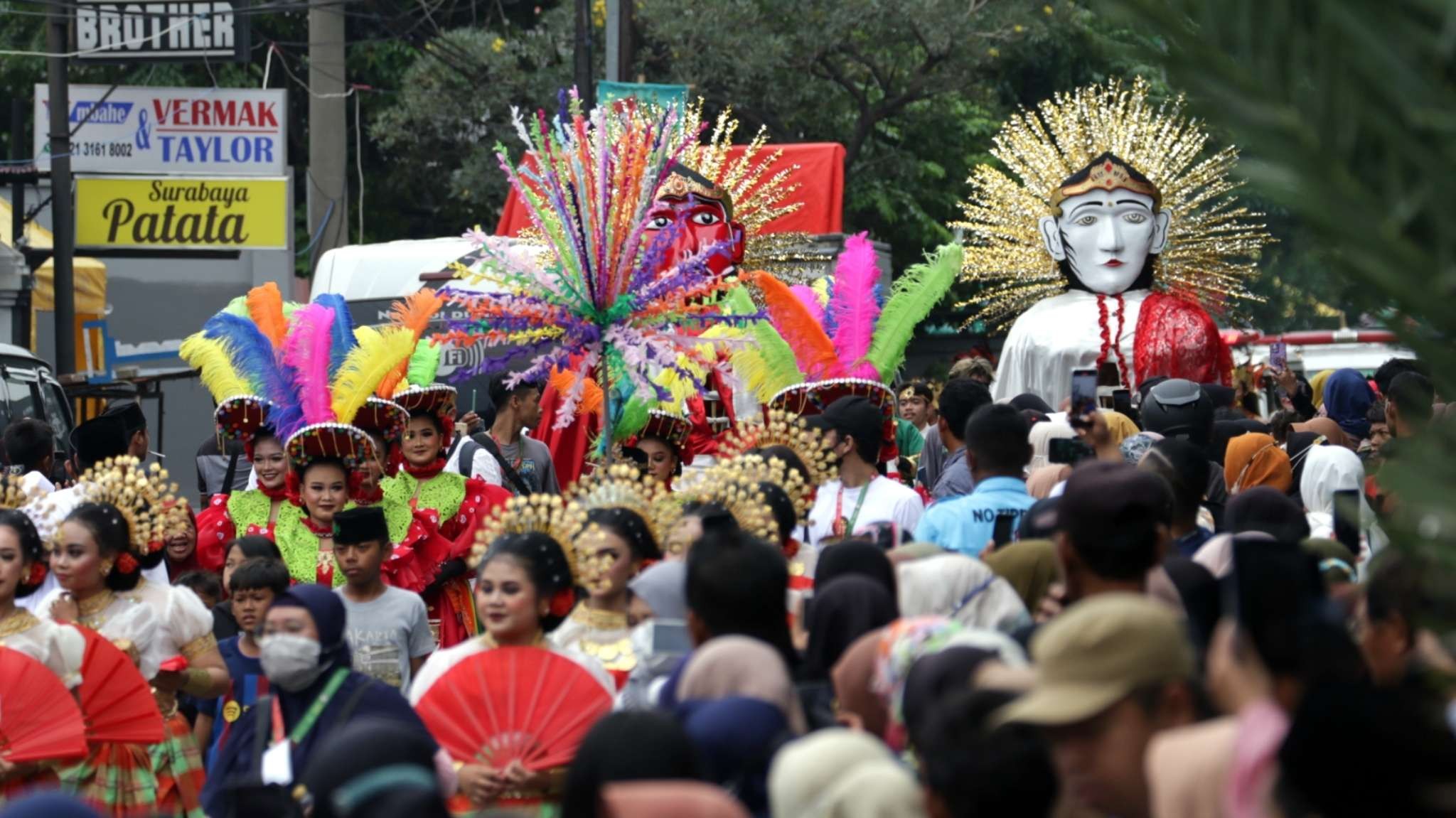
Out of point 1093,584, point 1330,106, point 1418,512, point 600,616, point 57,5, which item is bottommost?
point 600,616

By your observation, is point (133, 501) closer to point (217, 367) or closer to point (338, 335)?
point (217, 367)

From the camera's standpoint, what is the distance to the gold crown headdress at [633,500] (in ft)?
20.6

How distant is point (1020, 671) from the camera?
3.68 metres

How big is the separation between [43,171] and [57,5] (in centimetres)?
189

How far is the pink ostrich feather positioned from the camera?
9016mm

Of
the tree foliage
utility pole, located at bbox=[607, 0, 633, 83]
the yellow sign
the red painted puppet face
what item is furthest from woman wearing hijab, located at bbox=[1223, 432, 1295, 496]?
the yellow sign

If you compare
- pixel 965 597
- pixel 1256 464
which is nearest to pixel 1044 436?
pixel 1256 464

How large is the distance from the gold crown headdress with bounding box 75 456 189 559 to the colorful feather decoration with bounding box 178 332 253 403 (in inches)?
57.0

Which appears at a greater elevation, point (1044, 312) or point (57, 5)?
point (57, 5)

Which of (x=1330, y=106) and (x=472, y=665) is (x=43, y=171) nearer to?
(x=472, y=665)

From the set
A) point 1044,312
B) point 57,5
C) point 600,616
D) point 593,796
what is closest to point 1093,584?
point 593,796

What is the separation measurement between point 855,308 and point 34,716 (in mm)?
4347

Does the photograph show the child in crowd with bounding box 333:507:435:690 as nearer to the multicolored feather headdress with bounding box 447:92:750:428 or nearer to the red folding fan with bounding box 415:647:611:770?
the multicolored feather headdress with bounding box 447:92:750:428

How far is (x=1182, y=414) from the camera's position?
311 inches
